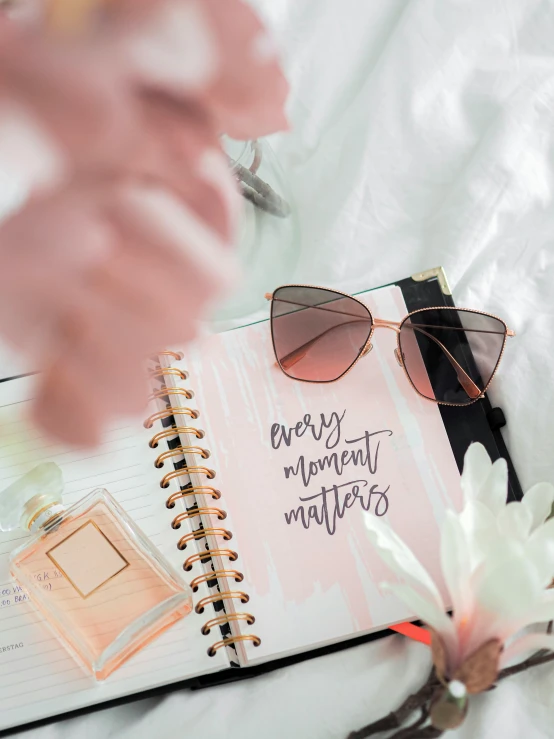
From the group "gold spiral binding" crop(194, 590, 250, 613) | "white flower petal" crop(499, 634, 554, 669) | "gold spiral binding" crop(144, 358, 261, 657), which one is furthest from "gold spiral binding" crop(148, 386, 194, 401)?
"white flower petal" crop(499, 634, 554, 669)

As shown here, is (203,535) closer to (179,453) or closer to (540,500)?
(179,453)

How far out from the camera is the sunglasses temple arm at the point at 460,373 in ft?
1.24

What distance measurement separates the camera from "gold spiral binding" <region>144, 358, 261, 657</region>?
0.34 meters

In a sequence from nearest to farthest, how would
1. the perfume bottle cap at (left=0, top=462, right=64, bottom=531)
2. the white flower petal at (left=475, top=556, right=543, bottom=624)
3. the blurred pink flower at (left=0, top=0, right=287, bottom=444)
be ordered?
1. the blurred pink flower at (left=0, top=0, right=287, bottom=444)
2. the white flower petal at (left=475, top=556, right=543, bottom=624)
3. the perfume bottle cap at (left=0, top=462, right=64, bottom=531)

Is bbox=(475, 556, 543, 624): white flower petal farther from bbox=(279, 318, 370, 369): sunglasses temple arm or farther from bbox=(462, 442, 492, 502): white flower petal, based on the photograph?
bbox=(279, 318, 370, 369): sunglasses temple arm

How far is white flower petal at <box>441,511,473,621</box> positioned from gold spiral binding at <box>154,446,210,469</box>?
0.17 meters

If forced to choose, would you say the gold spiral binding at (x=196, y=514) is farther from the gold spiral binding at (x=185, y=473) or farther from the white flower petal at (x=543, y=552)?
the white flower petal at (x=543, y=552)

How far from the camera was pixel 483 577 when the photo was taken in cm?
22

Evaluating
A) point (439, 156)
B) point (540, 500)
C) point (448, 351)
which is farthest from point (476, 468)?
point (439, 156)

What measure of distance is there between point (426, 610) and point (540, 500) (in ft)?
0.24

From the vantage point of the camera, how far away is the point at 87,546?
345 mm

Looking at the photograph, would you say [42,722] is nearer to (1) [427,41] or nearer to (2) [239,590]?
(2) [239,590]

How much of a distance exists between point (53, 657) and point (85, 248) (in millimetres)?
321

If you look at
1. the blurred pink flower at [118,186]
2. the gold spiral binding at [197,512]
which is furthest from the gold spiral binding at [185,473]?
the blurred pink flower at [118,186]
